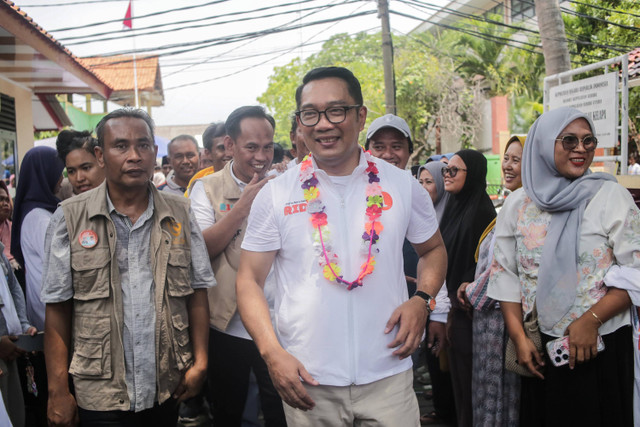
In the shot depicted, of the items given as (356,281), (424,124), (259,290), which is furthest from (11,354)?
(424,124)

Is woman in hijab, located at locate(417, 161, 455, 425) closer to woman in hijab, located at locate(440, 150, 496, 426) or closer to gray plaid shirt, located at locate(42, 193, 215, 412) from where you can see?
woman in hijab, located at locate(440, 150, 496, 426)

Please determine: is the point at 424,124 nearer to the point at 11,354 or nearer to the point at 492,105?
the point at 492,105

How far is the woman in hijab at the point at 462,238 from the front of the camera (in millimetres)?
→ 3857

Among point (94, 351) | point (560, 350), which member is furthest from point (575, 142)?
point (94, 351)

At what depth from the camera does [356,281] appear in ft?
7.22

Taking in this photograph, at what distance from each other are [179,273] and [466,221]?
2350 millimetres

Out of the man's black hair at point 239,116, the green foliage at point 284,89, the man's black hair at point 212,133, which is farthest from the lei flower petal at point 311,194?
the green foliage at point 284,89

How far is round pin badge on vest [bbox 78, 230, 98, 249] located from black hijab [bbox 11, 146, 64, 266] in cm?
125

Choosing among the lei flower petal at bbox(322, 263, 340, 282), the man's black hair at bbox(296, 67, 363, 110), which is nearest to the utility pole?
the man's black hair at bbox(296, 67, 363, 110)

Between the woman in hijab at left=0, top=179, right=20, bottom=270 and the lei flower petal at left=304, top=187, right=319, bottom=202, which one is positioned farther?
the woman in hijab at left=0, top=179, right=20, bottom=270

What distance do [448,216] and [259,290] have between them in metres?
2.60

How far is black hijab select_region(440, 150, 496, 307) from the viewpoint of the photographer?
4059 millimetres

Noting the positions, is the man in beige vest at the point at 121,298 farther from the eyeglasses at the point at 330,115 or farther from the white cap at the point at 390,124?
the white cap at the point at 390,124

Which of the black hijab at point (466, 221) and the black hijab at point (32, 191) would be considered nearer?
the black hijab at point (32, 191)
